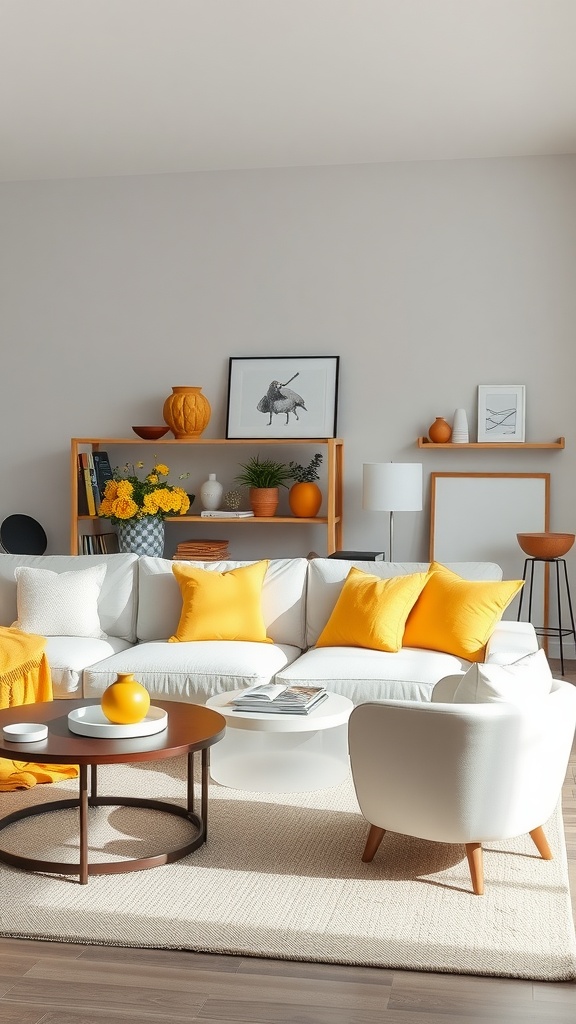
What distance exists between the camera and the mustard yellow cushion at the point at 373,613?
14.7ft

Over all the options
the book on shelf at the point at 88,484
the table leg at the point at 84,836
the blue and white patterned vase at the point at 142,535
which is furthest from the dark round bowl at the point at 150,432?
the table leg at the point at 84,836

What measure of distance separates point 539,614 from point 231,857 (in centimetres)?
360

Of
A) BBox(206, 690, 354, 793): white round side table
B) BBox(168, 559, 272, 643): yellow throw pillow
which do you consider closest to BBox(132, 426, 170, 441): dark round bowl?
BBox(168, 559, 272, 643): yellow throw pillow

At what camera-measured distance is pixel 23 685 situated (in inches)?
167

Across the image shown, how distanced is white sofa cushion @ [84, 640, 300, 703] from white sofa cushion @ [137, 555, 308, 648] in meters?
0.32

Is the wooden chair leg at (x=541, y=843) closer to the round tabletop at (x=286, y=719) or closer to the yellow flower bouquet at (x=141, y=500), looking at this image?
the round tabletop at (x=286, y=719)

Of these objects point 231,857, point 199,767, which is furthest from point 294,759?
point 231,857

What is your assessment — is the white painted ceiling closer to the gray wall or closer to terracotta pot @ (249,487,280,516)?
the gray wall

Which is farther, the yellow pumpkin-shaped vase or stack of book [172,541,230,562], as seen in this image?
stack of book [172,541,230,562]

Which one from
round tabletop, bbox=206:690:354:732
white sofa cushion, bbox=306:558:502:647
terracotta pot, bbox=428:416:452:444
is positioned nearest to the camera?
round tabletop, bbox=206:690:354:732

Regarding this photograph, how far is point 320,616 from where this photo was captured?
16.0 ft

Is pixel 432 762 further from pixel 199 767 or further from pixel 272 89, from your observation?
pixel 272 89

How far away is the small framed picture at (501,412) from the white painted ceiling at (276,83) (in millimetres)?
1449

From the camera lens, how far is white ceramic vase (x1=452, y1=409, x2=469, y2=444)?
6.23m
